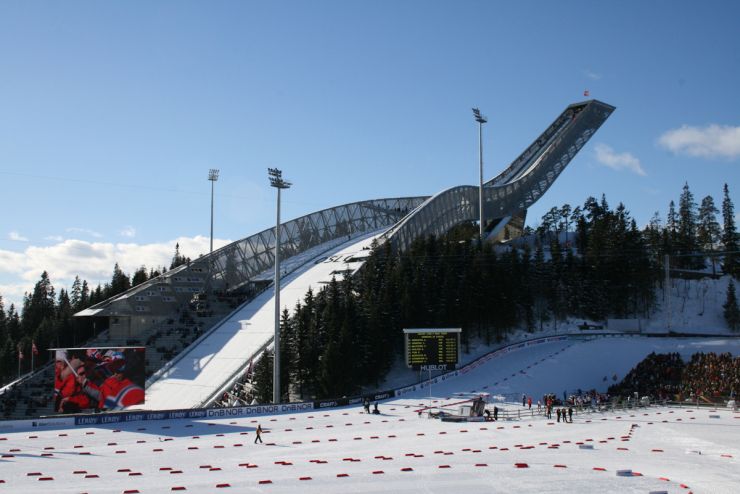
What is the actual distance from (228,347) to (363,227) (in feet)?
137

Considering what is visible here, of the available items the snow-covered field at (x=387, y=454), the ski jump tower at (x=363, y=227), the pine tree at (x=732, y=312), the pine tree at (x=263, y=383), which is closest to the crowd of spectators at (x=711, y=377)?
the snow-covered field at (x=387, y=454)

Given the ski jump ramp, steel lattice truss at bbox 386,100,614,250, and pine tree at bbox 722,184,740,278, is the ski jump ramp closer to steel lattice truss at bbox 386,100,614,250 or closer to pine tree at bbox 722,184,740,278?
steel lattice truss at bbox 386,100,614,250

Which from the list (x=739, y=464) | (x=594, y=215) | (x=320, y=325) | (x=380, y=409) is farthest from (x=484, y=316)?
(x=594, y=215)

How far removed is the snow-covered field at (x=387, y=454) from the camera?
19.4 metres

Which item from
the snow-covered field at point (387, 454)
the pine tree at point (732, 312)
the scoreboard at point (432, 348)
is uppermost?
the pine tree at point (732, 312)

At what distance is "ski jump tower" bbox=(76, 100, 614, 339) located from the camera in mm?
63219

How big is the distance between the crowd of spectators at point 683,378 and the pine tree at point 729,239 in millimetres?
25455

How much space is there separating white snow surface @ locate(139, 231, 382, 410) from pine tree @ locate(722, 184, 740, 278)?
40481mm

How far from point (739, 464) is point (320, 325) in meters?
30.0

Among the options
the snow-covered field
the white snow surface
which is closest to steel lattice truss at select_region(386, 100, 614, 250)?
the white snow surface

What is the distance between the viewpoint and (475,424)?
112 feet

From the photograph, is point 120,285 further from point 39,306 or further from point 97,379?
point 97,379

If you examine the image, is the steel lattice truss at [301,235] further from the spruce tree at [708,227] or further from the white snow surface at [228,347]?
the spruce tree at [708,227]

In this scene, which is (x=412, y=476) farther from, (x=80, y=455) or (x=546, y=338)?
(x=546, y=338)
